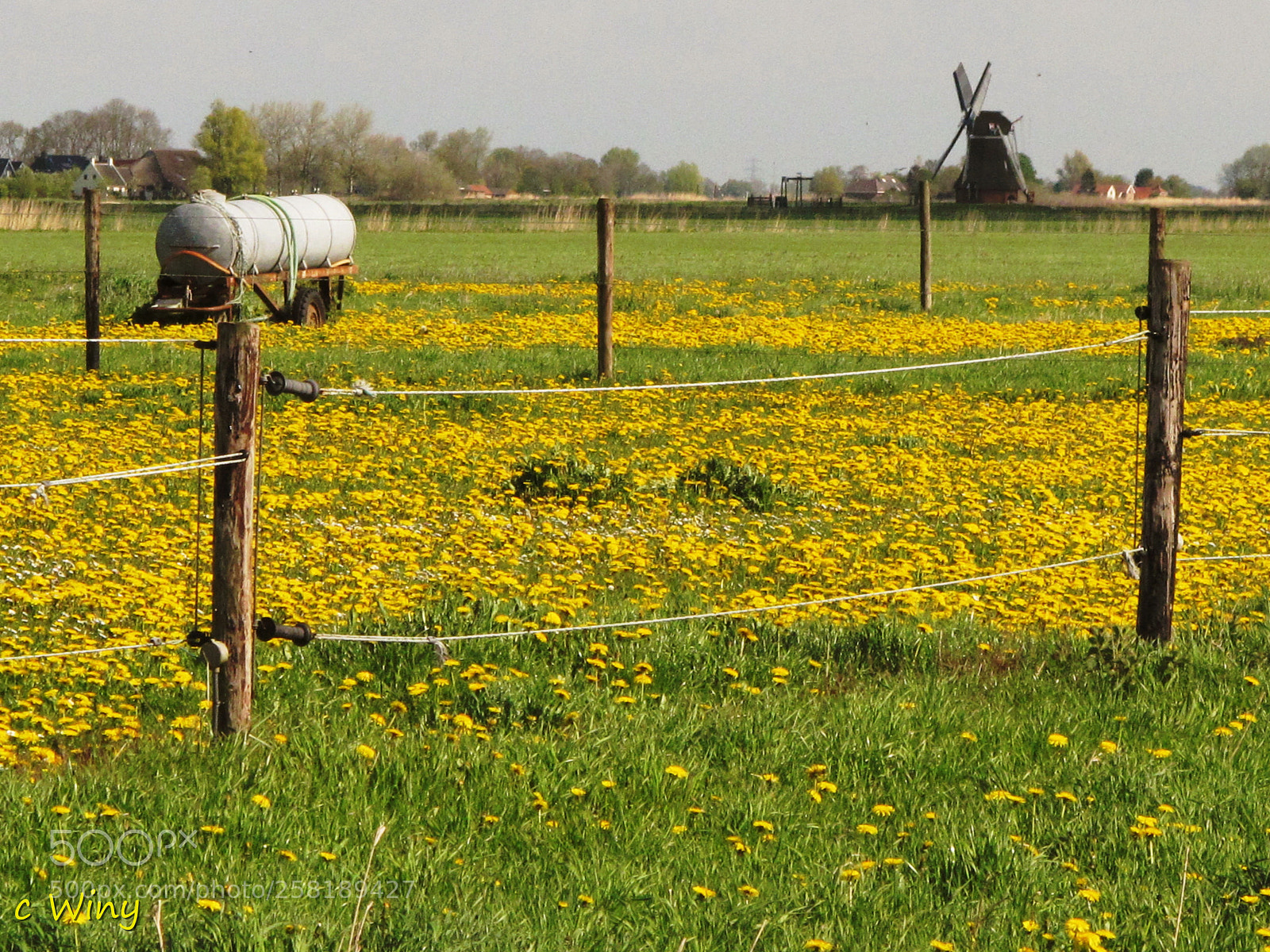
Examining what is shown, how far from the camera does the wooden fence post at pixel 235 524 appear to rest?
4812 millimetres

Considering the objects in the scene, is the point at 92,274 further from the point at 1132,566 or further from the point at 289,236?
the point at 1132,566

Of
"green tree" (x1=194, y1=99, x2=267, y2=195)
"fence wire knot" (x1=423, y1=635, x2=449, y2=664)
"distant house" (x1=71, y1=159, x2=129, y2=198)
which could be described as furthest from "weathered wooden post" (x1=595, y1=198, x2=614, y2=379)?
"distant house" (x1=71, y1=159, x2=129, y2=198)

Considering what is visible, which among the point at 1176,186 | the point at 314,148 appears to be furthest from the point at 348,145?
the point at 1176,186

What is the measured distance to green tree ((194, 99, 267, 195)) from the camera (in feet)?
422

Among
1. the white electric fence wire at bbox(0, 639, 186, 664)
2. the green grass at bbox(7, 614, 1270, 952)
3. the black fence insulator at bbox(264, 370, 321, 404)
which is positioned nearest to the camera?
the green grass at bbox(7, 614, 1270, 952)

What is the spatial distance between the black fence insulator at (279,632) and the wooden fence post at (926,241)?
18.9m

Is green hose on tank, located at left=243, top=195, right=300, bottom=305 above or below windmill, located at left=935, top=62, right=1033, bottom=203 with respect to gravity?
below

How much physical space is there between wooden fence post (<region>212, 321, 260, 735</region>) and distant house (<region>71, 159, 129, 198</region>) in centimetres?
15523

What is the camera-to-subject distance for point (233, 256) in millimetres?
21672

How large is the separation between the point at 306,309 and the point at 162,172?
146628 mm

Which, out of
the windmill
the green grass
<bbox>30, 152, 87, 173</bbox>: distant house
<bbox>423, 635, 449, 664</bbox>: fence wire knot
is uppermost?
<bbox>30, 152, 87, 173</bbox>: distant house

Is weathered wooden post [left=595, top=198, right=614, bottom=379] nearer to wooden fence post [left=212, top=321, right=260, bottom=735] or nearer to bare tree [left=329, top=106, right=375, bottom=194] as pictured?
wooden fence post [left=212, top=321, right=260, bottom=735]

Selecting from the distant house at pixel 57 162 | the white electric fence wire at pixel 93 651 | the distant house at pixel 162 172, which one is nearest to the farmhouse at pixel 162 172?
the distant house at pixel 162 172

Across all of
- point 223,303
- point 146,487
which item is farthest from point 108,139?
point 146,487
